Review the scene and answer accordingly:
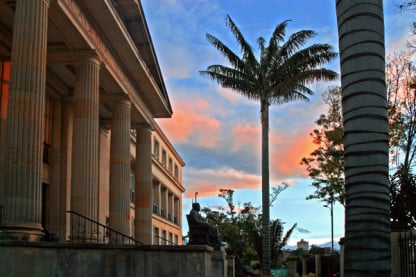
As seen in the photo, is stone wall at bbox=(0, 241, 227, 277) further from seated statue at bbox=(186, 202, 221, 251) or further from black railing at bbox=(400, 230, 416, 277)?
black railing at bbox=(400, 230, 416, 277)

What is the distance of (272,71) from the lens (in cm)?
2972

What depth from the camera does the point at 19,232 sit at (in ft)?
41.2

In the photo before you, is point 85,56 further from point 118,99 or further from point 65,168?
point 65,168

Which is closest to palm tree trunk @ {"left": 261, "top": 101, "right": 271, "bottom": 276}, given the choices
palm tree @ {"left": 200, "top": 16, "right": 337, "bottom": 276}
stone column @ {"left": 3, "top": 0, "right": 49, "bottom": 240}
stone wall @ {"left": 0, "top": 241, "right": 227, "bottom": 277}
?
palm tree @ {"left": 200, "top": 16, "right": 337, "bottom": 276}

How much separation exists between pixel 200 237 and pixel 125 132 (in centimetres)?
927

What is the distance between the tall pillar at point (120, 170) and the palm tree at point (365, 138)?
58.1 feet

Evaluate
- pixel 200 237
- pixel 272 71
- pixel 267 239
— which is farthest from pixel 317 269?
pixel 200 237

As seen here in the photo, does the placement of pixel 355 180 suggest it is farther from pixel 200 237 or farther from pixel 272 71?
pixel 272 71

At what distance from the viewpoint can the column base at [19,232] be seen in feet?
40.7

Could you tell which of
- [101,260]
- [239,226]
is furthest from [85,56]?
[239,226]

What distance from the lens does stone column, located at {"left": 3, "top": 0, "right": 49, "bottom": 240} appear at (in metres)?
12.7

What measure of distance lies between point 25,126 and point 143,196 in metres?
14.8

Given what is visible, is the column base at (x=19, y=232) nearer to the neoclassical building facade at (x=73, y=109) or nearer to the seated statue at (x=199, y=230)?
the neoclassical building facade at (x=73, y=109)

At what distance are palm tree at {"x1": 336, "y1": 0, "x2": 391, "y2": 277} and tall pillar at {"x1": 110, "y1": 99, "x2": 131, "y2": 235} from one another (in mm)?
17708
